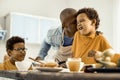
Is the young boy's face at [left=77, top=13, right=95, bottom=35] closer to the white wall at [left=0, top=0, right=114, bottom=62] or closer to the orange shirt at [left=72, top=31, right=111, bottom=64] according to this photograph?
the orange shirt at [left=72, top=31, right=111, bottom=64]

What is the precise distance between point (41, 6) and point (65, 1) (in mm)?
533

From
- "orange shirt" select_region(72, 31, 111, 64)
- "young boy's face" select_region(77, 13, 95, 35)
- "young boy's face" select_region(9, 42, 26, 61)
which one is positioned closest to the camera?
"orange shirt" select_region(72, 31, 111, 64)

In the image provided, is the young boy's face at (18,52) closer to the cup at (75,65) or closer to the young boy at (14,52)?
the young boy at (14,52)

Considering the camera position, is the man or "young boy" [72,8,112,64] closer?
"young boy" [72,8,112,64]

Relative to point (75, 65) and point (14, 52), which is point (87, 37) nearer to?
point (14, 52)

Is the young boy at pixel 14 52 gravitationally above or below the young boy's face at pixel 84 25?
below

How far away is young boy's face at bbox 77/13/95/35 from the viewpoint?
2013 mm

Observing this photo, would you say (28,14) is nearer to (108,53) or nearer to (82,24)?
(82,24)

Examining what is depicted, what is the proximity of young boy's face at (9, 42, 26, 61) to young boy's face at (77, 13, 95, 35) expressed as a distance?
55 centimetres

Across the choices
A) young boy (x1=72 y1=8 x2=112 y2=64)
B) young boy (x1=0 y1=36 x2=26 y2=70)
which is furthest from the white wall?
young boy (x1=72 y1=8 x2=112 y2=64)

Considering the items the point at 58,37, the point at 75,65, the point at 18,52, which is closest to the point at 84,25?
the point at 58,37

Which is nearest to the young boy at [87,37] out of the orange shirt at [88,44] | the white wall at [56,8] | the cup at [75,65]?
the orange shirt at [88,44]

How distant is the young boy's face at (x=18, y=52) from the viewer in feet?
7.14

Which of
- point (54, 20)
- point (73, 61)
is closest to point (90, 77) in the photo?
point (73, 61)
